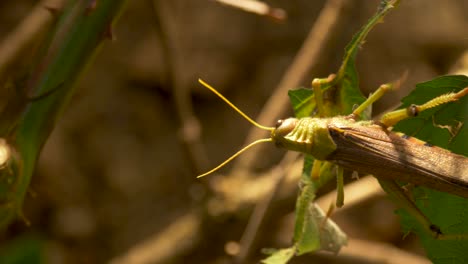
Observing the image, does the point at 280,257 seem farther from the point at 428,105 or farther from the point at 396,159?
the point at 428,105

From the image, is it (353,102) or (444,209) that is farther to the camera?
(353,102)

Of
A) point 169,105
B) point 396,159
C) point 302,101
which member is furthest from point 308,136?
point 169,105

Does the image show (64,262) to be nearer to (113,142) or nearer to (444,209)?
(113,142)

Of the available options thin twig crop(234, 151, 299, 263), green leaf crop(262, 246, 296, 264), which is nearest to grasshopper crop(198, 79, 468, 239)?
Result: green leaf crop(262, 246, 296, 264)

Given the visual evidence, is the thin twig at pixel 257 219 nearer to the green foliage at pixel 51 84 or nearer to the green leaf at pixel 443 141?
the green leaf at pixel 443 141

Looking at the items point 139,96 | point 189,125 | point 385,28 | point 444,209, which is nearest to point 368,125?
point 444,209

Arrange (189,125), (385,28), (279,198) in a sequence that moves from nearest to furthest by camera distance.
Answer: (279,198)
(189,125)
(385,28)
